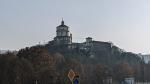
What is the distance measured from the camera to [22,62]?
53.3 m

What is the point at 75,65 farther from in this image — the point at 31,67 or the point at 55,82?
the point at 31,67

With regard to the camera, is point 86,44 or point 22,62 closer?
point 22,62

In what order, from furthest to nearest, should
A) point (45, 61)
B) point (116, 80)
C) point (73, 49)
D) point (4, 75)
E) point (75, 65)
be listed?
point (73, 49) → point (116, 80) → point (75, 65) → point (45, 61) → point (4, 75)

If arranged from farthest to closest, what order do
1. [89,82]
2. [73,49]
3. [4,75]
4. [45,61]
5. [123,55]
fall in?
1. [123,55]
2. [73,49]
3. [89,82]
4. [45,61]
5. [4,75]

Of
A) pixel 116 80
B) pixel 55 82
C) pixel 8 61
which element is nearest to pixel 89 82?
pixel 116 80

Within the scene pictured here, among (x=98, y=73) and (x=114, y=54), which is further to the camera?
(x=114, y=54)

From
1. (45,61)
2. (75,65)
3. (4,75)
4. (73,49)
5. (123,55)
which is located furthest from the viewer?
(123,55)

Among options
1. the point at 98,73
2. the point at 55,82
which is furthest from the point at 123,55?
the point at 55,82

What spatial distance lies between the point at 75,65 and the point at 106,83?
23.6 ft

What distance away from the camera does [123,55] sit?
129 m

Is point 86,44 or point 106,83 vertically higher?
point 86,44

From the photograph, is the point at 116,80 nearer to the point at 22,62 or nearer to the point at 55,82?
the point at 55,82

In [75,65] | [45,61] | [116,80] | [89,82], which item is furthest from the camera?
[116,80]

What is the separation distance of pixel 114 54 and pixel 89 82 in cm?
5190
